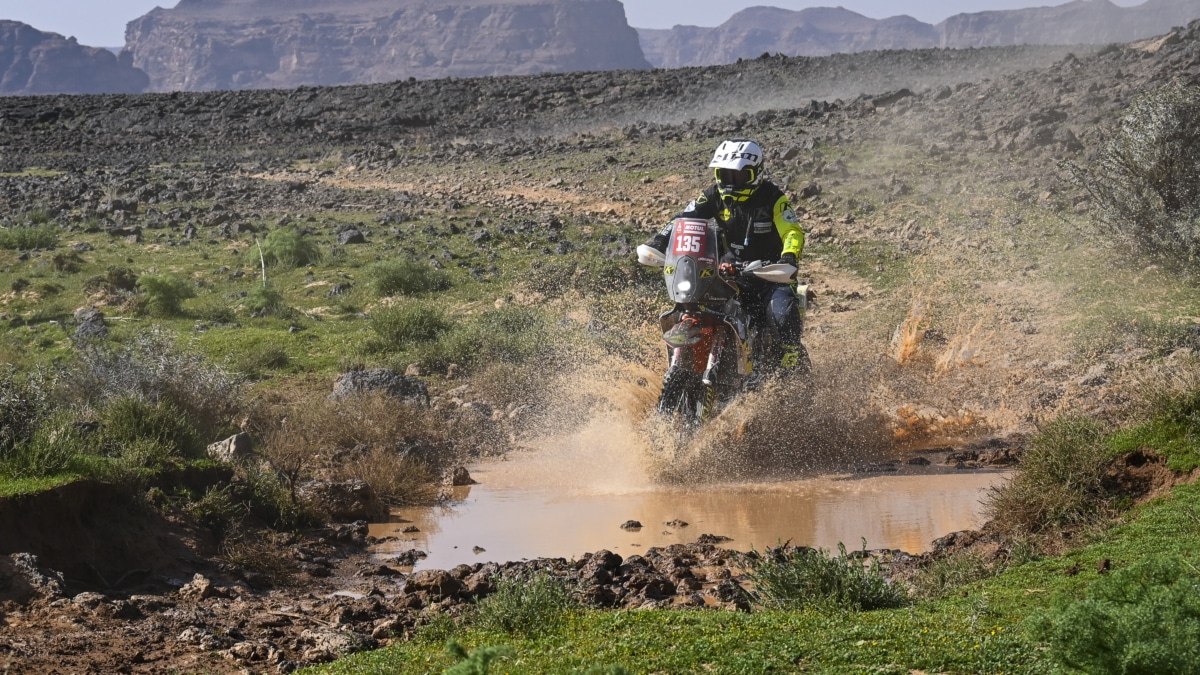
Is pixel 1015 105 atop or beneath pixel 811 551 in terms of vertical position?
atop

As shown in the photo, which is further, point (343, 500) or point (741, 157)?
point (741, 157)

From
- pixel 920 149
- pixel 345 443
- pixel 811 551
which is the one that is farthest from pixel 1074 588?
pixel 920 149

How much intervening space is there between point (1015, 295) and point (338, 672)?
11.5 m

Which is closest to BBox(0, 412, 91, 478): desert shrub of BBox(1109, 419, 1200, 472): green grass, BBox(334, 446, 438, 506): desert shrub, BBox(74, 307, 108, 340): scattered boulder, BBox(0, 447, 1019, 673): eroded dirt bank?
BBox(0, 447, 1019, 673): eroded dirt bank

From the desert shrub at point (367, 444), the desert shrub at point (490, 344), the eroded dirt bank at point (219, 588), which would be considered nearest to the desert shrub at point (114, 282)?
the desert shrub at point (490, 344)

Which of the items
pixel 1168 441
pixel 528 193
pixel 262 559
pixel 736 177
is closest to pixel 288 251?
pixel 528 193

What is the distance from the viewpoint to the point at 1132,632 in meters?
3.79

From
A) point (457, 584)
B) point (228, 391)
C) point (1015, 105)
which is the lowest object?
point (457, 584)

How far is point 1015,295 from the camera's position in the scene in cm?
1498

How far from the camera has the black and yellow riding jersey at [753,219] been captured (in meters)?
9.80

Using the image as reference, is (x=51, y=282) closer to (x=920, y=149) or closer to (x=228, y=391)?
(x=228, y=391)

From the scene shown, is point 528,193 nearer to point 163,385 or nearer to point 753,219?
point 163,385

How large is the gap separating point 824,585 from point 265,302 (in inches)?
489

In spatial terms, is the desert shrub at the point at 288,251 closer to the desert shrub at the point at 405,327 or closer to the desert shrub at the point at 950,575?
the desert shrub at the point at 405,327
